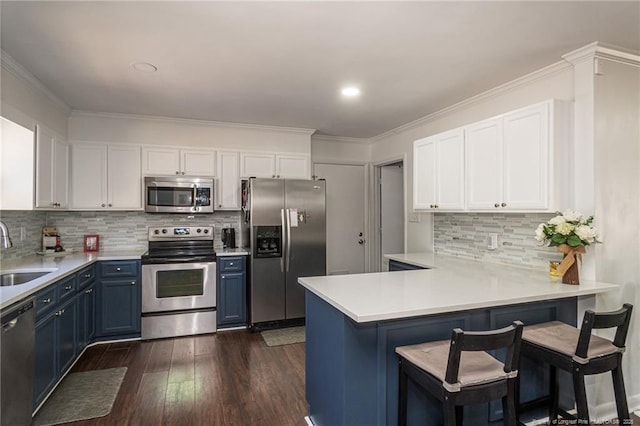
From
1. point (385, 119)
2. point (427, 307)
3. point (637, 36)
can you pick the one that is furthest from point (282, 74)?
point (637, 36)

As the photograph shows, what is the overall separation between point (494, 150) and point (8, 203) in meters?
3.95

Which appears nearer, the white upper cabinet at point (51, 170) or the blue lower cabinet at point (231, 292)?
the white upper cabinet at point (51, 170)

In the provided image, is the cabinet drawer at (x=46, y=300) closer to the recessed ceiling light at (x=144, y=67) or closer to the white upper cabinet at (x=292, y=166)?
the recessed ceiling light at (x=144, y=67)

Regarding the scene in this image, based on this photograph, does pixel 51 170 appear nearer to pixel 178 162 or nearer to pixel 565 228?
pixel 178 162

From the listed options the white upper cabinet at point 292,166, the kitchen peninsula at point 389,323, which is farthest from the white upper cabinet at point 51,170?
the kitchen peninsula at point 389,323

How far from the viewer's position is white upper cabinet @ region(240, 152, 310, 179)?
4.40 metres

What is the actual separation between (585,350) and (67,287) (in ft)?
11.2

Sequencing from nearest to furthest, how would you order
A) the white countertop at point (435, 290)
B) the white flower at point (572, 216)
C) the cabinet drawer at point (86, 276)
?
the white countertop at point (435, 290) → the white flower at point (572, 216) → the cabinet drawer at point (86, 276)

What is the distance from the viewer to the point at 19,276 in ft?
8.47

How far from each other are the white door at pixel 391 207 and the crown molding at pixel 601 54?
297 centimetres

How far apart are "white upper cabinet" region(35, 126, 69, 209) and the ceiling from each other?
448mm

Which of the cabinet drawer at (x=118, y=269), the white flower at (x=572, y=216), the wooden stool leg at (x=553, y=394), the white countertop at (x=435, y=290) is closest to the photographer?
the white countertop at (x=435, y=290)

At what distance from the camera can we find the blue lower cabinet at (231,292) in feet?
12.8

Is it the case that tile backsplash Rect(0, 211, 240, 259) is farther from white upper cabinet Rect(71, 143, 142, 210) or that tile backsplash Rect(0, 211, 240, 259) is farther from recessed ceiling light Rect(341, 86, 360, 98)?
recessed ceiling light Rect(341, 86, 360, 98)
